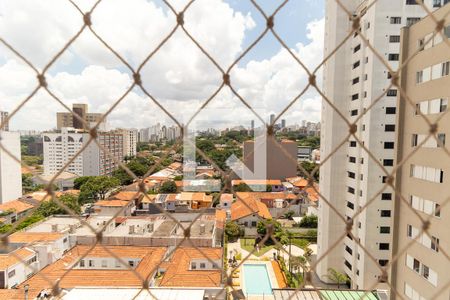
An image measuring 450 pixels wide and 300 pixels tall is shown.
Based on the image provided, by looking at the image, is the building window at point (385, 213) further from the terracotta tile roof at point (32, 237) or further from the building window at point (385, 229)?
the terracotta tile roof at point (32, 237)

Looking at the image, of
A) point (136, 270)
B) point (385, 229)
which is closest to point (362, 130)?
point (385, 229)

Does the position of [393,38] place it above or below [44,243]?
above

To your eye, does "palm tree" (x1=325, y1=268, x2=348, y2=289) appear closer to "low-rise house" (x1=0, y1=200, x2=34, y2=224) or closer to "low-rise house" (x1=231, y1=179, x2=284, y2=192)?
"low-rise house" (x1=231, y1=179, x2=284, y2=192)

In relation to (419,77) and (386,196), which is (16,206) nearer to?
(386,196)

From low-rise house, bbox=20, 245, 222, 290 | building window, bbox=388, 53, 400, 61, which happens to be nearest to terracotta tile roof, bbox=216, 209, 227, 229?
low-rise house, bbox=20, 245, 222, 290

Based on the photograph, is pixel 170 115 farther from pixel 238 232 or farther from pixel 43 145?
pixel 43 145
